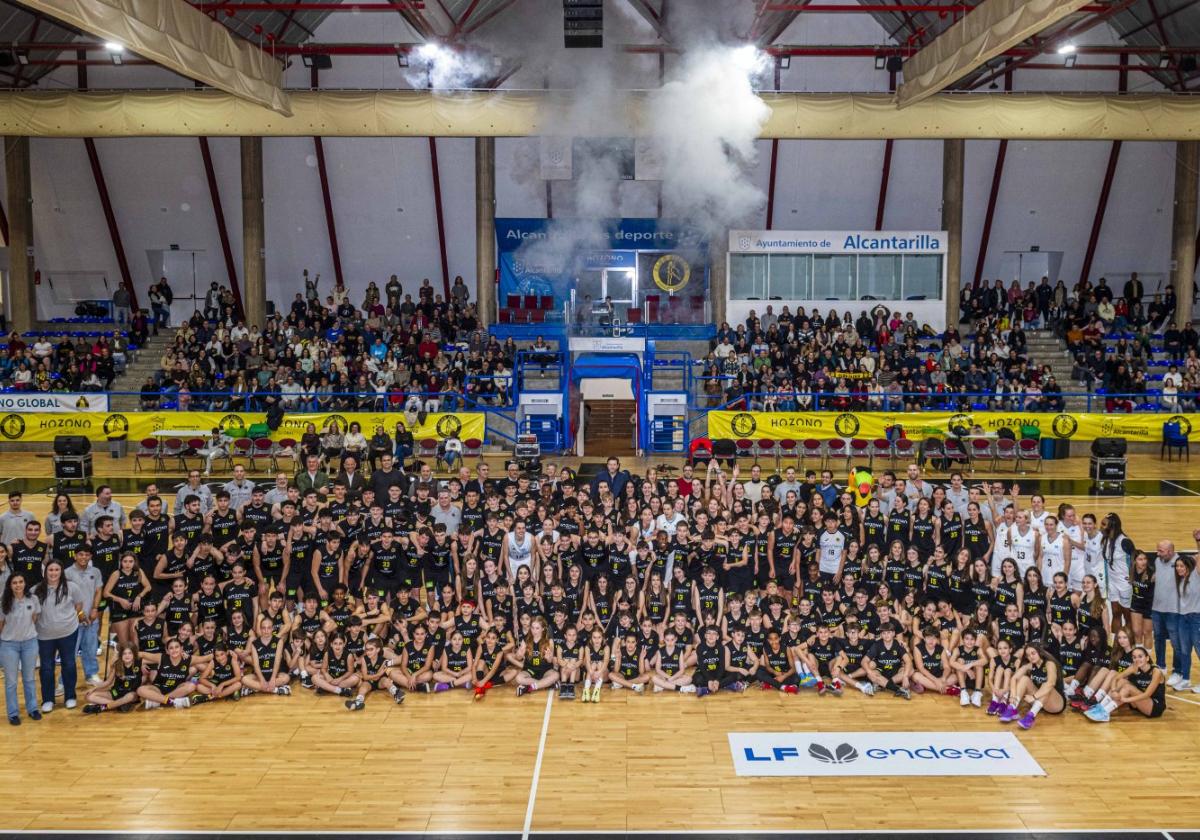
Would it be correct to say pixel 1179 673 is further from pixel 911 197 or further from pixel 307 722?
pixel 911 197

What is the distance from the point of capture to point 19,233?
99.5 ft

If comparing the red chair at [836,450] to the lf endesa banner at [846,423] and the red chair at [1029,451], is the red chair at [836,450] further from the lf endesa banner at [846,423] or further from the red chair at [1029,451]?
the red chair at [1029,451]

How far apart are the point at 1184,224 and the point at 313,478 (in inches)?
1041

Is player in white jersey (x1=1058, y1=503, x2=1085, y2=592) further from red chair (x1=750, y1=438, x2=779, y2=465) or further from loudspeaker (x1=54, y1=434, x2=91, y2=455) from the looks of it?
loudspeaker (x1=54, y1=434, x2=91, y2=455)

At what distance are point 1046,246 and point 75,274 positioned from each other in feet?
104

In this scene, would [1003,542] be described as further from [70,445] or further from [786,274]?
[786,274]

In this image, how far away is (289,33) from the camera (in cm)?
2828

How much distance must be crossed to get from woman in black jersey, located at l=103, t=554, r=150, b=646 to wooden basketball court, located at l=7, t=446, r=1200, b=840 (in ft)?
3.87

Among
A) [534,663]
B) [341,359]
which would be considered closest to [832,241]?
[341,359]

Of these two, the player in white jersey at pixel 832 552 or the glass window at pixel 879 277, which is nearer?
the player in white jersey at pixel 832 552

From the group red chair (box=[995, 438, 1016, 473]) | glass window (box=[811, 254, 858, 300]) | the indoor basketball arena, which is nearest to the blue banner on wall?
the indoor basketball arena

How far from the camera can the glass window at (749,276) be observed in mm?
31484

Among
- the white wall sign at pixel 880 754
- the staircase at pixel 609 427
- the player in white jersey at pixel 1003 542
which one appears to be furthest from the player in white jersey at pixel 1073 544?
the staircase at pixel 609 427

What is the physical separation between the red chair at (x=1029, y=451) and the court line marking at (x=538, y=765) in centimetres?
1500
